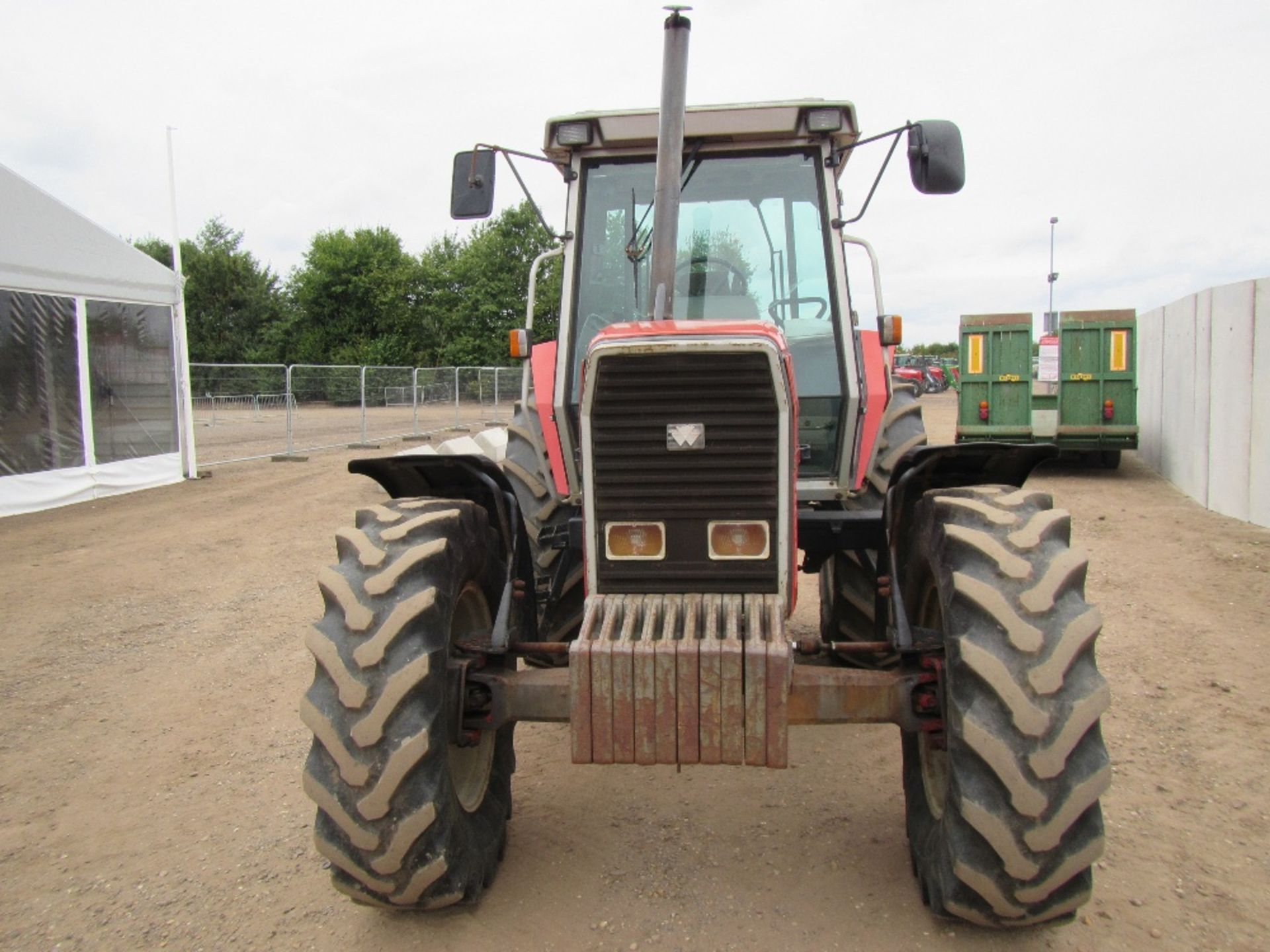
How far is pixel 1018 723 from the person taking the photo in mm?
2551

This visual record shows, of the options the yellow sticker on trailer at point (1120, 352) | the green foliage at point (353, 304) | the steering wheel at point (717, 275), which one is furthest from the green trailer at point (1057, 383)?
the green foliage at point (353, 304)

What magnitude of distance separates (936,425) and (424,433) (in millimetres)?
12736

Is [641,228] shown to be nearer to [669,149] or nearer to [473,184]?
[473,184]

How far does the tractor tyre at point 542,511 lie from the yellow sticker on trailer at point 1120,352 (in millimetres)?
11877

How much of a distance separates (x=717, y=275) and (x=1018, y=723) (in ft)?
8.10

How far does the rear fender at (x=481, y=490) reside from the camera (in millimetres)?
3566

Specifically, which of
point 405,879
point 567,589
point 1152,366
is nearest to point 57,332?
point 567,589

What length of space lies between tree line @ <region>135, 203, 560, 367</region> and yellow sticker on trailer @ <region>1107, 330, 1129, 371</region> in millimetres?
30650

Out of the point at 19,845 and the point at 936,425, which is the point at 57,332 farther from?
the point at 936,425

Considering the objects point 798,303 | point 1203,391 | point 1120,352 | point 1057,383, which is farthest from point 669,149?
→ point 1120,352

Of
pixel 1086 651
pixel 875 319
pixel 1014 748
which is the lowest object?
pixel 1014 748

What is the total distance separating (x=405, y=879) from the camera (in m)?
2.81

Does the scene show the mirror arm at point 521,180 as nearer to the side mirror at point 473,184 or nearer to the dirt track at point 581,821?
the side mirror at point 473,184

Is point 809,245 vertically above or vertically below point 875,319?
above
